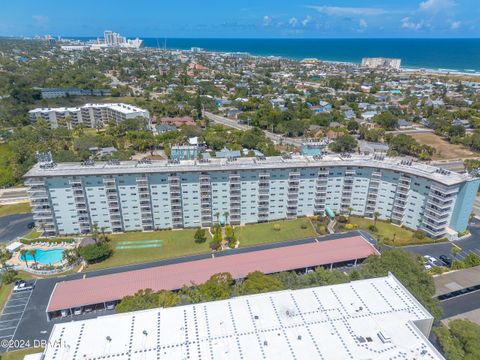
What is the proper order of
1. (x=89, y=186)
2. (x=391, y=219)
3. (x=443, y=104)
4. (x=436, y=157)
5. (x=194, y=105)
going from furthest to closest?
(x=443, y=104), (x=194, y=105), (x=436, y=157), (x=391, y=219), (x=89, y=186)

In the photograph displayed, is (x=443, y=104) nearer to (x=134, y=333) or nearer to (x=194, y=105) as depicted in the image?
(x=194, y=105)

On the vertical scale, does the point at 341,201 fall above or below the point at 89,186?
below

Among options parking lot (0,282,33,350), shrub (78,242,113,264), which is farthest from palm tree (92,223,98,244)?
parking lot (0,282,33,350)

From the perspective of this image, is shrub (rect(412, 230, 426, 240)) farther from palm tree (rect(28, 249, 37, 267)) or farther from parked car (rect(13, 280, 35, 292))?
palm tree (rect(28, 249, 37, 267))

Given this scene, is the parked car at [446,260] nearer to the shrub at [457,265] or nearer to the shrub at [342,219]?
the shrub at [457,265]

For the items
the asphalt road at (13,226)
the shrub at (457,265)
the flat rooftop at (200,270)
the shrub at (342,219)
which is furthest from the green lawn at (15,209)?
the shrub at (457,265)

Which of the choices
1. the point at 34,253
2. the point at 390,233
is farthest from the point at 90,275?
the point at 390,233

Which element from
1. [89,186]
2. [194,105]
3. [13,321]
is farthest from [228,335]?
[194,105]
